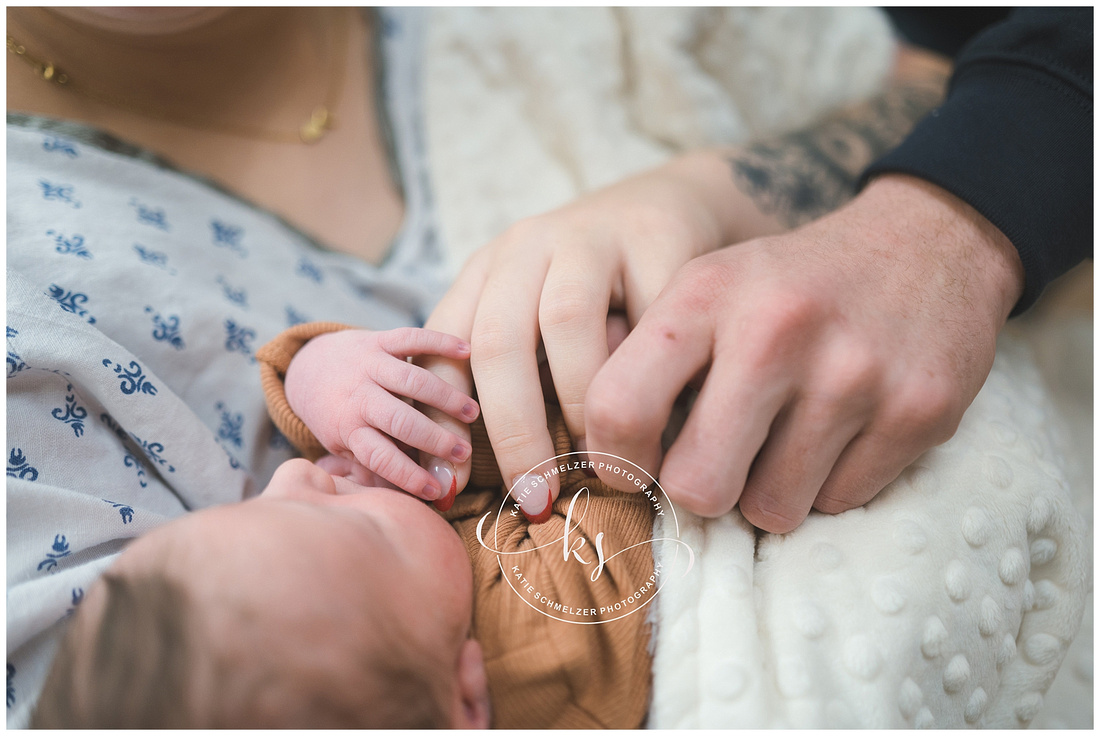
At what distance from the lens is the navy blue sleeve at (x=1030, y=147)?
0.68 m

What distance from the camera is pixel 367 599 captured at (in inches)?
20.2

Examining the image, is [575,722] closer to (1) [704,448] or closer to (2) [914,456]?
(1) [704,448]

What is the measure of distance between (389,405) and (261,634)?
231 millimetres

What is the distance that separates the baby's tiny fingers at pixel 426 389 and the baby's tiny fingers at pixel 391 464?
56 mm

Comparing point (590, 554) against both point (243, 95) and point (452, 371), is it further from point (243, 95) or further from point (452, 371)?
point (243, 95)

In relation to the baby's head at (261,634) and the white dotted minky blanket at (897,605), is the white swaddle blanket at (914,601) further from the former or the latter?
the baby's head at (261,634)

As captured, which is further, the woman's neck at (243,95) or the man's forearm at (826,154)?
the man's forearm at (826,154)

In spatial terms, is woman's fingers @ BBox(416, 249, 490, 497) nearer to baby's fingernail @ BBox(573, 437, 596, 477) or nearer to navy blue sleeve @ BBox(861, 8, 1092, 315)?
baby's fingernail @ BBox(573, 437, 596, 477)

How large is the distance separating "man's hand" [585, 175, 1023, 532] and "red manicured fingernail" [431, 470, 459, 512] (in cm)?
17

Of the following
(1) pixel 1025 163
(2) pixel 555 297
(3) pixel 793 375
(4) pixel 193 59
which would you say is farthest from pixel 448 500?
(4) pixel 193 59

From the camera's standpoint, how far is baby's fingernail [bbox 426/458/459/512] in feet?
2.08

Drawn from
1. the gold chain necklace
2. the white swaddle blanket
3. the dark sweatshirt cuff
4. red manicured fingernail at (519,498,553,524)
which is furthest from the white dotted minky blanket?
the gold chain necklace

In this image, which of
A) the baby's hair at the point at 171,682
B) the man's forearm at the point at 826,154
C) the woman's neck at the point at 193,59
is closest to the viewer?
the baby's hair at the point at 171,682

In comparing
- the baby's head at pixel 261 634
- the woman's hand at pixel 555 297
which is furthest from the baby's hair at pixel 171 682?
the woman's hand at pixel 555 297
